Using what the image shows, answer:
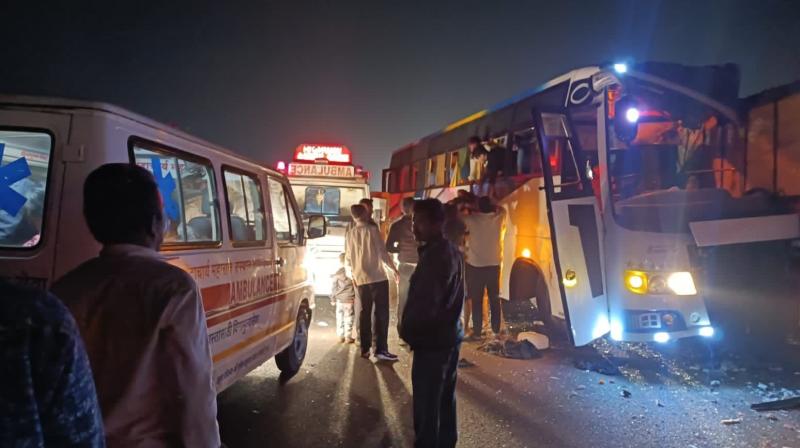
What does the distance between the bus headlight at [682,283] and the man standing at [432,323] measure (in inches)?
118

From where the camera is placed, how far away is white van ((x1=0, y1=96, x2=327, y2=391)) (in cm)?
279

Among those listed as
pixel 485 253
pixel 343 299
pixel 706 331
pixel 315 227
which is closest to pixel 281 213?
pixel 315 227

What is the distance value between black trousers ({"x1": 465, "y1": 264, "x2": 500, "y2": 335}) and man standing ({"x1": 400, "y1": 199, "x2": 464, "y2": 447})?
4062 millimetres

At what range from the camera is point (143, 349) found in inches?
63.3

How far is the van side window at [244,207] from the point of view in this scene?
4.42 m

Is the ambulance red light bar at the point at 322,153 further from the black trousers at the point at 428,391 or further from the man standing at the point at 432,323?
the black trousers at the point at 428,391

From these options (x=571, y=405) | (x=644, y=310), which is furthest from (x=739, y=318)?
(x=571, y=405)

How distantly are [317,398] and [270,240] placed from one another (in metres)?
1.61

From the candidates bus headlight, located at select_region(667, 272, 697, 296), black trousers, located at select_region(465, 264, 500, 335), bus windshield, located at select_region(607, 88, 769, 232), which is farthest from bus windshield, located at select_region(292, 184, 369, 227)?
bus headlight, located at select_region(667, 272, 697, 296)

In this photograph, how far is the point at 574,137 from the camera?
21.1 ft

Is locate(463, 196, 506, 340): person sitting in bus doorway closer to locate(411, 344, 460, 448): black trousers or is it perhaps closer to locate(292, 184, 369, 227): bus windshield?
locate(292, 184, 369, 227): bus windshield

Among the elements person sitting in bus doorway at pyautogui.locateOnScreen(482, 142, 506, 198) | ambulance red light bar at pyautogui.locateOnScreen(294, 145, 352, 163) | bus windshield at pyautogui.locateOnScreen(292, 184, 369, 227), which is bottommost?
bus windshield at pyautogui.locateOnScreen(292, 184, 369, 227)

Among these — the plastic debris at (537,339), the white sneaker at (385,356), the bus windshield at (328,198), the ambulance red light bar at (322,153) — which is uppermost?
the ambulance red light bar at (322,153)

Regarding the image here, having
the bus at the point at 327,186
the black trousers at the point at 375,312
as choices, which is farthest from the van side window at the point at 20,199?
the bus at the point at 327,186
